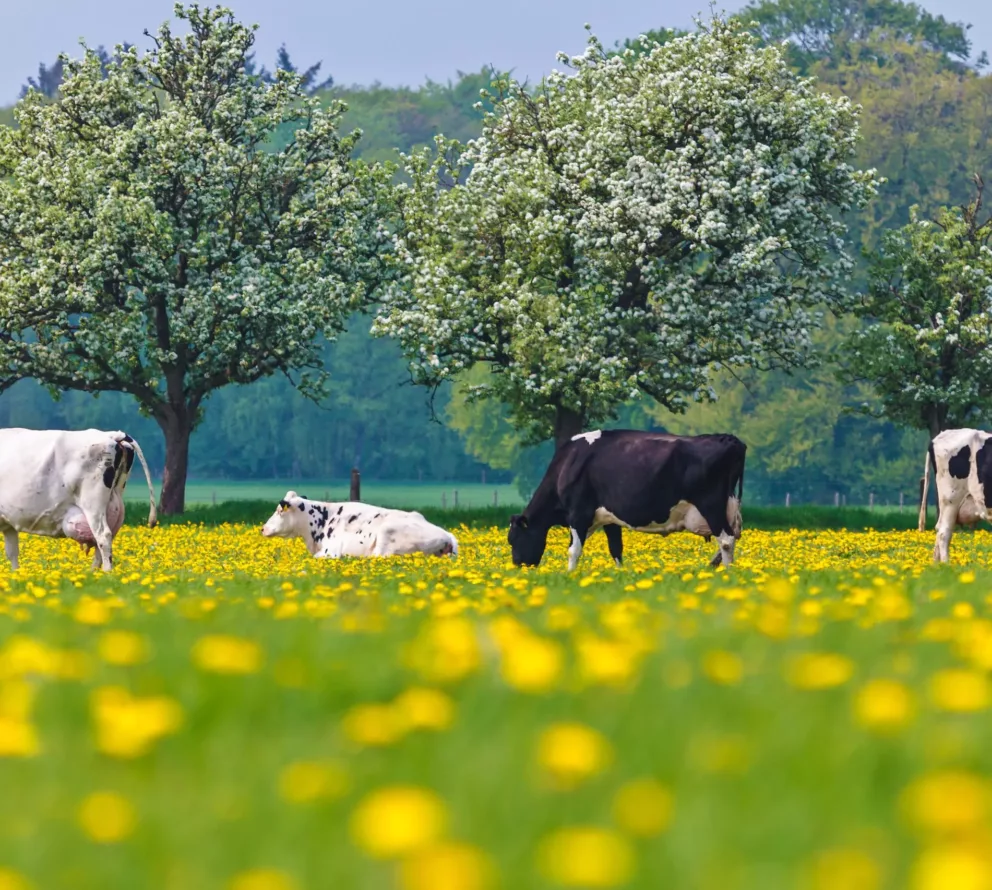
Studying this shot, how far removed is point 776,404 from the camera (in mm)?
74000

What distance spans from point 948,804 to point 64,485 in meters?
17.9

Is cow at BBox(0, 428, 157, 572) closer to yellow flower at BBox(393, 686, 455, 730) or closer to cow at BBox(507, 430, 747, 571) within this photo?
cow at BBox(507, 430, 747, 571)

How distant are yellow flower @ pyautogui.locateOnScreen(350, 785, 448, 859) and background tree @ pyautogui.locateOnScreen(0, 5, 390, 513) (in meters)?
36.1

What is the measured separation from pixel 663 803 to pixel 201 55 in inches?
1638

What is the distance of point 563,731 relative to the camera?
364 cm

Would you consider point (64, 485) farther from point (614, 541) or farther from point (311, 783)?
point (311, 783)

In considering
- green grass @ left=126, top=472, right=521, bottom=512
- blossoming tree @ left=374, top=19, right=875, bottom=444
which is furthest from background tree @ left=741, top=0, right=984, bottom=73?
blossoming tree @ left=374, top=19, right=875, bottom=444

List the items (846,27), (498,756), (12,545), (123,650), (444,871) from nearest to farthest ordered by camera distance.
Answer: (444,871)
(498,756)
(123,650)
(12,545)
(846,27)

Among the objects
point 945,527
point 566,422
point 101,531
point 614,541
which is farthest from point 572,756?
point 566,422

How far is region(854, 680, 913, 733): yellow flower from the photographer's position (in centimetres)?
389

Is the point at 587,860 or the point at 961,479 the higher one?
the point at 587,860

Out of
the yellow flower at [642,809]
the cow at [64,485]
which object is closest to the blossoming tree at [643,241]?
the cow at [64,485]

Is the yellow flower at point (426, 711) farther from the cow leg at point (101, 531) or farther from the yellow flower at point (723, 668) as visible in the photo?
the cow leg at point (101, 531)

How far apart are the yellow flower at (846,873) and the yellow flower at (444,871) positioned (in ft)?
1.89
